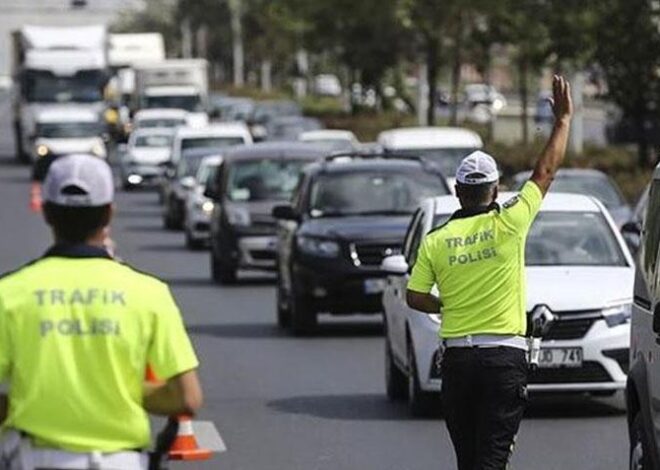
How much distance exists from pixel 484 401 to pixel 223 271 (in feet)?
65.7

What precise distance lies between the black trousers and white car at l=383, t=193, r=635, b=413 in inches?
181

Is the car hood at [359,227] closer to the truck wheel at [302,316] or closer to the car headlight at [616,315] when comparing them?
the truck wheel at [302,316]

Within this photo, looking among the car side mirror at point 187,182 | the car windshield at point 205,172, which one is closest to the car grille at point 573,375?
the car windshield at point 205,172

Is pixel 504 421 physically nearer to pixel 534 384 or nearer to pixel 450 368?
pixel 450 368

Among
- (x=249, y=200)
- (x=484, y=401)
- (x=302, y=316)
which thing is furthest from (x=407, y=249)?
(x=249, y=200)

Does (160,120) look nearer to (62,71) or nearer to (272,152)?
(62,71)

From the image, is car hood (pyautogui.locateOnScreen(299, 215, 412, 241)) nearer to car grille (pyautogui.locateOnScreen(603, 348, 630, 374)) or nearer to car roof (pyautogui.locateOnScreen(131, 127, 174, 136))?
car grille (pyautogui.locateOnScreen(603, 348, 630, 374))

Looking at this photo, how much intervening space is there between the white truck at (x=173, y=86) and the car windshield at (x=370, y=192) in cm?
5538

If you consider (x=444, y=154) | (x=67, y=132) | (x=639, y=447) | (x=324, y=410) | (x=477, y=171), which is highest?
(x=477, y=171)

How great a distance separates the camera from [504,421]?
33.1 feet

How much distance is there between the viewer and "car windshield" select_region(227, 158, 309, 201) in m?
→ 30.4

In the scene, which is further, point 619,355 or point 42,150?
point 42,150

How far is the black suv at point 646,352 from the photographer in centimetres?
1025

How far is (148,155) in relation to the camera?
5956cm
